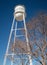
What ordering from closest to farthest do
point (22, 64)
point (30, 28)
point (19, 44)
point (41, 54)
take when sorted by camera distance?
1. point (41, 54)
2. point (30, 28)
3. point (19, 44)
4. point (22, 64)

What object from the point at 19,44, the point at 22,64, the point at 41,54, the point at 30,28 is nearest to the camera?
the point at 41,54

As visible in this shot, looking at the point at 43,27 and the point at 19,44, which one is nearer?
the point at 43,27

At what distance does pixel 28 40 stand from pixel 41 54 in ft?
7.15

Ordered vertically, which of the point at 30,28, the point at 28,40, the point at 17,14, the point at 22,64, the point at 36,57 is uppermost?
the point at 17,14

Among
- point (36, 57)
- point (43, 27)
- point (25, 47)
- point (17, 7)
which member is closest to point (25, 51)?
point (25, 47)

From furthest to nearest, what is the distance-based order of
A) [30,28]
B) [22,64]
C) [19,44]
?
[22,64]
[19,44]
[30,28]

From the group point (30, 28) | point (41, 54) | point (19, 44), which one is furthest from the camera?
point (19, 44)

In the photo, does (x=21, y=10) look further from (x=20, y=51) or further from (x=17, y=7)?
(x=20, y=51)

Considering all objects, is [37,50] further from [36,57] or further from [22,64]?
[22,64]

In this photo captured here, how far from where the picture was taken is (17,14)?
1869 cm

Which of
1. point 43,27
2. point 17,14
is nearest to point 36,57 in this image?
point 43,27

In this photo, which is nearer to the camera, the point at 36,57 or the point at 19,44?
the point at 36,57

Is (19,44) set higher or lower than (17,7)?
lower

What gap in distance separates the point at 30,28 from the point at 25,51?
8.72 ft
